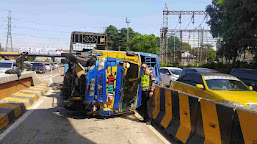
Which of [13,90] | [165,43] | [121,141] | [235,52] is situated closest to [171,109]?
[121,141]

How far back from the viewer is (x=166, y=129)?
6.29 meters

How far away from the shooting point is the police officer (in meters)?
7.68

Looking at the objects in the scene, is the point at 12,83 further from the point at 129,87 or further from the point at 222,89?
the point at 222,89

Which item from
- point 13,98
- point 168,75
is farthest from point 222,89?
point 168,75

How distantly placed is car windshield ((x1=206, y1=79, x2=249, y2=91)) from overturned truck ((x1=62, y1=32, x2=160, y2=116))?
2.39 metres

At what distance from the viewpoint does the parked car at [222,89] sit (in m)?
6.41

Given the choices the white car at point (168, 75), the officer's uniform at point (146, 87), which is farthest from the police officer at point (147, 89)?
the white car at point (168, 75)

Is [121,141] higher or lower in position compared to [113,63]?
lower

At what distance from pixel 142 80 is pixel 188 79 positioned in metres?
2.12

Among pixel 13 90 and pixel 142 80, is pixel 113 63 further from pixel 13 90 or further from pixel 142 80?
pixel 13 90

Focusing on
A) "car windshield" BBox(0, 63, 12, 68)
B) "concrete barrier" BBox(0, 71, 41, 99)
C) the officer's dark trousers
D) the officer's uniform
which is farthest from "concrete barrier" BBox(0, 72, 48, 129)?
"car windshield" BBox(0, 63, 12, 68)

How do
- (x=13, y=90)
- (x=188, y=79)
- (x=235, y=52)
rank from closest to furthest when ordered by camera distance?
(x=188, y=79) → (x=13, y=90) → (x=235, y=52)

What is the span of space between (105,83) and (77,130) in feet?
5.64

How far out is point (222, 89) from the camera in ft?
25.2
